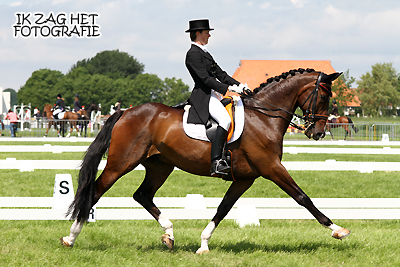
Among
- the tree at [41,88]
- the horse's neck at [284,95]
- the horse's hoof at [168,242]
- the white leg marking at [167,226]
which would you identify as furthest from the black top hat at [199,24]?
the tree at [41,88]

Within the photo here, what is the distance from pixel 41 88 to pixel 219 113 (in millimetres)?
93475

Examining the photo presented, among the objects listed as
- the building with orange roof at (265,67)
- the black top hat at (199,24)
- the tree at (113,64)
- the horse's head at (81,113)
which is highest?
the tree at (113,64)

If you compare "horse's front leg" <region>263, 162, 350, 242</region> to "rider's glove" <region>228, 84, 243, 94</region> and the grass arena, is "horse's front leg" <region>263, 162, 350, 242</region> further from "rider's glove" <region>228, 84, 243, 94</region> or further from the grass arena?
"rider's glove" <region>228, 84, 243, 94</region>

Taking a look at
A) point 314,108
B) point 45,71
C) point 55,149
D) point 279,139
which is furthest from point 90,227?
point 45,71

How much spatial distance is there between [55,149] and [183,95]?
72.0 metres

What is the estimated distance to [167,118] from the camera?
18.7 feet

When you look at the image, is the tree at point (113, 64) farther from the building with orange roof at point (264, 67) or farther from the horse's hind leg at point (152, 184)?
the horse's hind leg at point (152, 184)

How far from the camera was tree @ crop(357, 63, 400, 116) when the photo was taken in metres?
81.4

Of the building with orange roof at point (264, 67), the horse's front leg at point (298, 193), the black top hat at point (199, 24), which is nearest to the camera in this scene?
the horse's front leg at point (298, 193)

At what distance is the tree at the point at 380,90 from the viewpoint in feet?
267

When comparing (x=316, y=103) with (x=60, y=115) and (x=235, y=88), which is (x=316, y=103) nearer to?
(x=235, y=88)

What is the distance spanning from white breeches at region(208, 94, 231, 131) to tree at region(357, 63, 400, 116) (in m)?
80.9

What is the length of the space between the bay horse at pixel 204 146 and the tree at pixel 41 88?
8912 cm

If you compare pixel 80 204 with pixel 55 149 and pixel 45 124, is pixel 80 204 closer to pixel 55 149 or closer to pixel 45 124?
pixel 55 149
